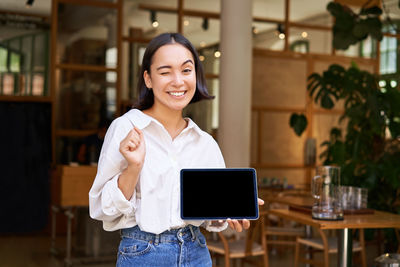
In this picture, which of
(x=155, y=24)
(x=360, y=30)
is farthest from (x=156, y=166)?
(x=155, y=24)

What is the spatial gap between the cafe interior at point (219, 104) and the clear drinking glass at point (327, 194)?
1116 millimetres

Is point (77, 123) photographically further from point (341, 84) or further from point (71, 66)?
point (341, 84)

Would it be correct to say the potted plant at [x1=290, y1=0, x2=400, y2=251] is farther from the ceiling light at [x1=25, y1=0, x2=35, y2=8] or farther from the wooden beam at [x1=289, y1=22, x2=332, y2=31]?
the ceiling light at [x1=25, y1=0, x2=35, y2=8]

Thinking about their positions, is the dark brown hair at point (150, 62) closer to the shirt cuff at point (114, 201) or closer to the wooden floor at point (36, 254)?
the shirt cuff at point (114, 201)

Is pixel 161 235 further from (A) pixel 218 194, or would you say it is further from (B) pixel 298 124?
(B) pixel 298 124

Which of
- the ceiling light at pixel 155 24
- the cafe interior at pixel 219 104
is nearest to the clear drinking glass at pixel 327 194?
the cafe interior at pixel 219 104

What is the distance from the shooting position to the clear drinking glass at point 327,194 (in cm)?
364

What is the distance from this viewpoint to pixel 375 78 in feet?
19.3

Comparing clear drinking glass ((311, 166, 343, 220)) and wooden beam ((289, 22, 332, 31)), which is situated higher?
wooden beam ((289, 22, 332, 31))

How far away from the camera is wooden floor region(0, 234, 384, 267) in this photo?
19.6 feet

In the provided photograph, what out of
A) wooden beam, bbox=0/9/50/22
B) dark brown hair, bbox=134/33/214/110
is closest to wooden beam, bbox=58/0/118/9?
→ wooden beam, bbox=0/9/50/22

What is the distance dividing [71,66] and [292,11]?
3.49m

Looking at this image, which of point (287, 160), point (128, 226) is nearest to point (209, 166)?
point (128, 226)

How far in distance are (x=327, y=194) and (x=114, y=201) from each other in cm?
243
